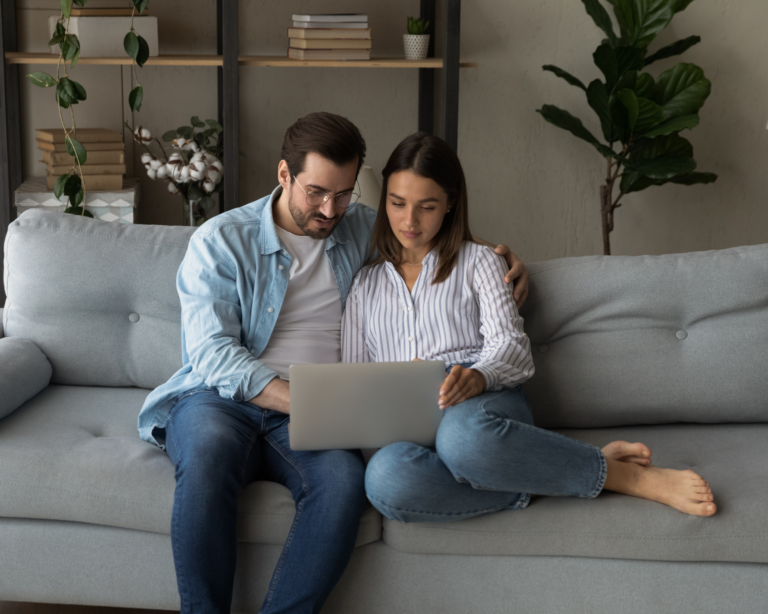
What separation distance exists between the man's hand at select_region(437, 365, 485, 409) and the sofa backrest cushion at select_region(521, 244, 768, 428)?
34 centimetres

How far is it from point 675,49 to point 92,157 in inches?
85.0

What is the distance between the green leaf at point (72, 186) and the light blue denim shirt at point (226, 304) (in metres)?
1.05

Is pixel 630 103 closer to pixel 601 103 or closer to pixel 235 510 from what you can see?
pixel 601 103

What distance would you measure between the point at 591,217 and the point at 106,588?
2.52 metres

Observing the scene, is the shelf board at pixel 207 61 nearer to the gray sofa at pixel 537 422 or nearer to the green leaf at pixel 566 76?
the green leaf at pixel 566 76

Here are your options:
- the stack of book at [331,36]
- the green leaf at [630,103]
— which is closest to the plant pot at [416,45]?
Answer: the stack of book at [331,36]

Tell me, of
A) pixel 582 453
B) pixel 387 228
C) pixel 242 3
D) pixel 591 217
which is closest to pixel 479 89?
pixel 591 217

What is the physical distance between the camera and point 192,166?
2.65m

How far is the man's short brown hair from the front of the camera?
1.58m

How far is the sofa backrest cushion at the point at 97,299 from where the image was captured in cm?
183

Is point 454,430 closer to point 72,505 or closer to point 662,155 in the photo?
point 72,505

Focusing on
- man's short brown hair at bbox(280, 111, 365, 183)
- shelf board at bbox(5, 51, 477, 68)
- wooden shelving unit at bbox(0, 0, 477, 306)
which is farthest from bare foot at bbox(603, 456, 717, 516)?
shelf board at bbox(5, 51, 477, 68)

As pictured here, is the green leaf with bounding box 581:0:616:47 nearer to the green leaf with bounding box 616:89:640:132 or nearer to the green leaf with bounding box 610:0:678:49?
the green leaf with bounding box 610:0:678:49

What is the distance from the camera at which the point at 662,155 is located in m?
2.91
